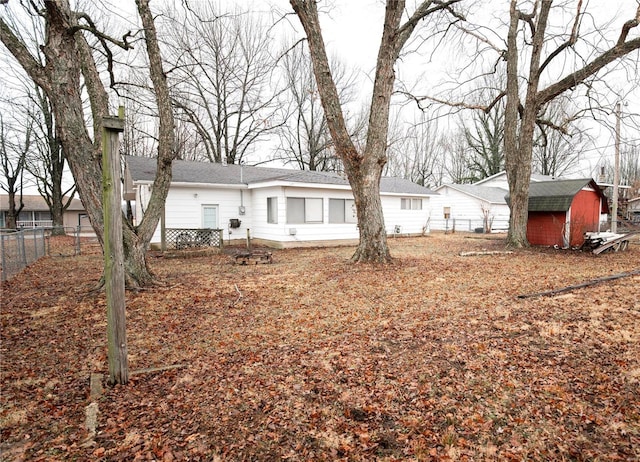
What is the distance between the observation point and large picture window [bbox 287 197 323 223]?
1430 cm

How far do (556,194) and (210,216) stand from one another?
14144 millimetres

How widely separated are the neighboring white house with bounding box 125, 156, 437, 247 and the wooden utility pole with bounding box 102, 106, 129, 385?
1032cm

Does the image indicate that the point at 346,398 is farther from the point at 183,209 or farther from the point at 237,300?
the point at 183,209

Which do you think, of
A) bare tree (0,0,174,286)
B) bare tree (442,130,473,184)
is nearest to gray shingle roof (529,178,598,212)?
→ bare tree (0,0,174,286)

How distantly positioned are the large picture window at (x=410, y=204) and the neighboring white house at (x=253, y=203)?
14.3 ft

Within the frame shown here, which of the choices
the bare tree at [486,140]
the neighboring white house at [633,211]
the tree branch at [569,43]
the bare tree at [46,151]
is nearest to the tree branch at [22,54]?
the tree branch at [569,43]

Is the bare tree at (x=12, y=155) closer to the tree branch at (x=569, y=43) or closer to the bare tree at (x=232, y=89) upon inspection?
the bare tree at (x=232, y=89)

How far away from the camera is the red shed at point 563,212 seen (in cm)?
1272

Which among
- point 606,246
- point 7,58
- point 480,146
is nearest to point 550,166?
point 480,146

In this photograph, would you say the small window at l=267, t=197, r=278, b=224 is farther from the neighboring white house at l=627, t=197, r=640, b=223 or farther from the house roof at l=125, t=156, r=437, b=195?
the neighboring white house at l=627, t=197, r=640, b=223

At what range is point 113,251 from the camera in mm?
3174

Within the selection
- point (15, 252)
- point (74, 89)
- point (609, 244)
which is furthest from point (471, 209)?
point (15, 252)

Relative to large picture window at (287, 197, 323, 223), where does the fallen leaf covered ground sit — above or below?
below

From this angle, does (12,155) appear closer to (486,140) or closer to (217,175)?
(217,175)
